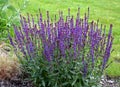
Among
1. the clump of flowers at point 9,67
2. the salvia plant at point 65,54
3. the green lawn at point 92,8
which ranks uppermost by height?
the salvia plant at point 65,54

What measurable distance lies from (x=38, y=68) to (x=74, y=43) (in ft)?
1.94

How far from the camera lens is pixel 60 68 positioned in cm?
437

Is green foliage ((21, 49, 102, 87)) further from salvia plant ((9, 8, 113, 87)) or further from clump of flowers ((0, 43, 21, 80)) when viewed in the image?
clump of flowers ((0, 43, 21, 80))

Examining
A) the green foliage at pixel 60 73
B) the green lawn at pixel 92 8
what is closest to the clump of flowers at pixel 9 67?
the green foliage at pixel 60 73

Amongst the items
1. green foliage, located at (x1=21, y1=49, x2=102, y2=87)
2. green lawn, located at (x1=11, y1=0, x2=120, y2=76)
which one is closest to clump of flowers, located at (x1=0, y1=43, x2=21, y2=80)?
green foliage, located at (x1=21, y1=49, x2=102, y2=87)

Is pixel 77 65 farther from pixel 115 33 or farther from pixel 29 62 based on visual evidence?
pixel 115 33

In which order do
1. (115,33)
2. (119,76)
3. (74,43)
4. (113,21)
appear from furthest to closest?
(113,21)
(115,33)
(119,76)
(74,43)

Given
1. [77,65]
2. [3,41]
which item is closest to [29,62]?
[77,65]

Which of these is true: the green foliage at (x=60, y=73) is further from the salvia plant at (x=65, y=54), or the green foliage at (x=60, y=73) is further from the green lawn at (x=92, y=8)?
the green lawn at (x=92, y=8)

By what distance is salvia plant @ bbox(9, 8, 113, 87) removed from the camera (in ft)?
14.2

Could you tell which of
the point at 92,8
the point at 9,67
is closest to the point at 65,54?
the point at 9,67

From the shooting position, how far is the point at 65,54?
4355mm

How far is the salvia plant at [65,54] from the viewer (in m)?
4.33

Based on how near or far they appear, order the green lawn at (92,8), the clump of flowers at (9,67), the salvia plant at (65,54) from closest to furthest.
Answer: the salvia plant at (65,54)
the clump of flowers at (9,67)
the green lawn at (92,8)
